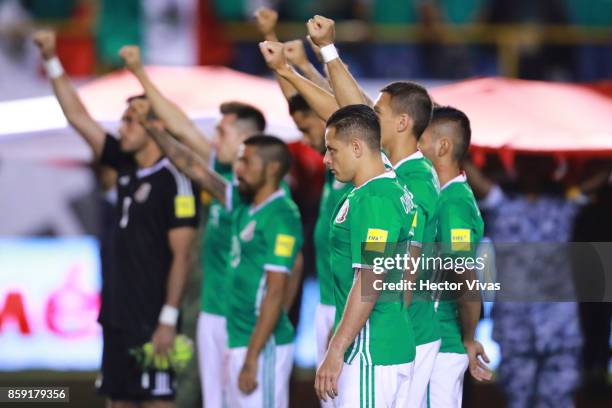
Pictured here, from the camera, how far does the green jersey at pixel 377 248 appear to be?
16.7ft

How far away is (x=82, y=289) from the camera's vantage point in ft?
34.4

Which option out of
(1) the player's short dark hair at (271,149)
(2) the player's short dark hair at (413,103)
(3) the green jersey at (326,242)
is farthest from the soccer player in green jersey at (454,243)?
(1) the player's short dark hair at (271,149)

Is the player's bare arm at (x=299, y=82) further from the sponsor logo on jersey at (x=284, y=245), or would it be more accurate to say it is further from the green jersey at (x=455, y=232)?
the sponsor logo on jersey at (x=284, y=245)

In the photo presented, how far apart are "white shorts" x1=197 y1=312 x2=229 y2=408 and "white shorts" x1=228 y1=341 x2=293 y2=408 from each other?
0.97 feet

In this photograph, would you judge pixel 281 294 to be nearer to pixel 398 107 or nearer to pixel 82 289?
pixel 398 107

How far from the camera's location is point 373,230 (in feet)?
16.7

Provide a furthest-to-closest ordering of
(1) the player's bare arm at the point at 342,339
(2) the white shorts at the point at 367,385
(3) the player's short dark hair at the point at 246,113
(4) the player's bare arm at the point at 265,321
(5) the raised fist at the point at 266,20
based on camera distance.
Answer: (3) the player's short dark hair at the point at 246,113, (4) the player's bare arm at the point at 265,321, (5) the raised fist at the point at 266,20, (2) the white shorts at the point at 367,385, (1) the player's bare arm at the point at 342,339

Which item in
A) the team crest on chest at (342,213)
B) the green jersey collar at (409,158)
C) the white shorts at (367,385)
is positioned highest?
the green jersey collar at (409,158)

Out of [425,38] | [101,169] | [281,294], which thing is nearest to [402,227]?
[281,294]

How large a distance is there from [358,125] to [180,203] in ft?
7.32

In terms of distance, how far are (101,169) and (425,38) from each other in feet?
19.3

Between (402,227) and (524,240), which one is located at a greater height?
(524,240)

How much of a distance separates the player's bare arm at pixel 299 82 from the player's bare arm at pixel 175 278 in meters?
1.67

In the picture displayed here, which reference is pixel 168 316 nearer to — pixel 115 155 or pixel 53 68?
pixel 115 155
